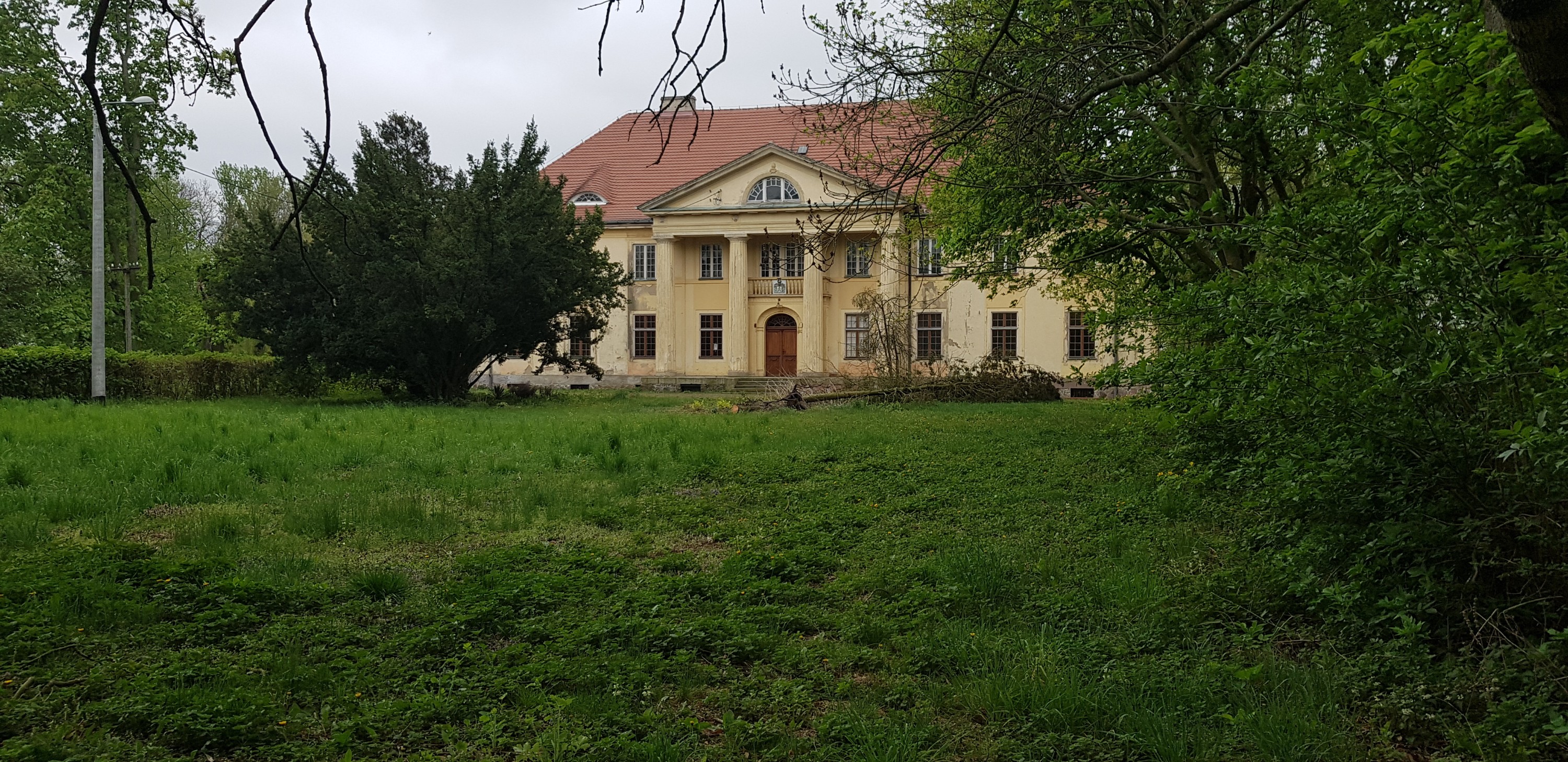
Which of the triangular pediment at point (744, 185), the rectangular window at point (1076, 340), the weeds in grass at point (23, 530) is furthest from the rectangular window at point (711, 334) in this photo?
the weeds in grass at point (23, 530)

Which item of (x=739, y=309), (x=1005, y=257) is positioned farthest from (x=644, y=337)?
(x=1005, y=257)

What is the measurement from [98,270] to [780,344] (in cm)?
2321

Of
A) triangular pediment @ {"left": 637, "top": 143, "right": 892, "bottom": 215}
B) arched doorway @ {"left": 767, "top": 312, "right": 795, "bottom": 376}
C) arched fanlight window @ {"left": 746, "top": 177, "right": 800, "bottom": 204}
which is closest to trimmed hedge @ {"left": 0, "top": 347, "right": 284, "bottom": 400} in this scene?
triangular pediment @ {"left": 637, "top": 143, "right": 892, "bottom": 215}

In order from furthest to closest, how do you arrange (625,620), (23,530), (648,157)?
(648,157) → (23,530) → (625,620)

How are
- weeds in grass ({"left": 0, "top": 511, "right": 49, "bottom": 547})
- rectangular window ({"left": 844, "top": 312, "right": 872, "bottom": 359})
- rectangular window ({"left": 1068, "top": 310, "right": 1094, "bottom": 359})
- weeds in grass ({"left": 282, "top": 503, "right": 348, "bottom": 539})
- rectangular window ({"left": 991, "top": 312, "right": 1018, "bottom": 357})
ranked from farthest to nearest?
rectangular window ({"left": 991, "top": 312, "right": 1018, "bottom": 357})
rectangular window ({"left": 844, "top": 312, "right": 872, "bottom": 359})
rectangular window ({"left": 1068, "top": 310, "right": 1094, "bottom": 359})
weeds in grass ({"left": 282, "top": 503, "right": 348, "bottom": 539})
weeds in grass ({"left": 0, "top": 511, "right": 49, "bottom": 547})

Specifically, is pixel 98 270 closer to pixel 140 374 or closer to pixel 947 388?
pixel 140 374

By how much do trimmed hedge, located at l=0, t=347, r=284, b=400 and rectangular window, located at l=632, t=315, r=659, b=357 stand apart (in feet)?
47.9

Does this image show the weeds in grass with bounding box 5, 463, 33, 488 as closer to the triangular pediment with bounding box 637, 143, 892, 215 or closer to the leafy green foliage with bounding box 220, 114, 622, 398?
the leafy green foliage with bounding box 220, 114, 622, 398

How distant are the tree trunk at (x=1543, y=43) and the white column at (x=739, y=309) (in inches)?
1298

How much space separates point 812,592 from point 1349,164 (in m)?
3.45

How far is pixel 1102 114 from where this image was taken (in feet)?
32.2

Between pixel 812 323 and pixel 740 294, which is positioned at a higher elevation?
pixel 740 294

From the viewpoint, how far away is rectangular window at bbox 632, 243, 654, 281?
1460 inches

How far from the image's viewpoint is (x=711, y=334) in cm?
3691
